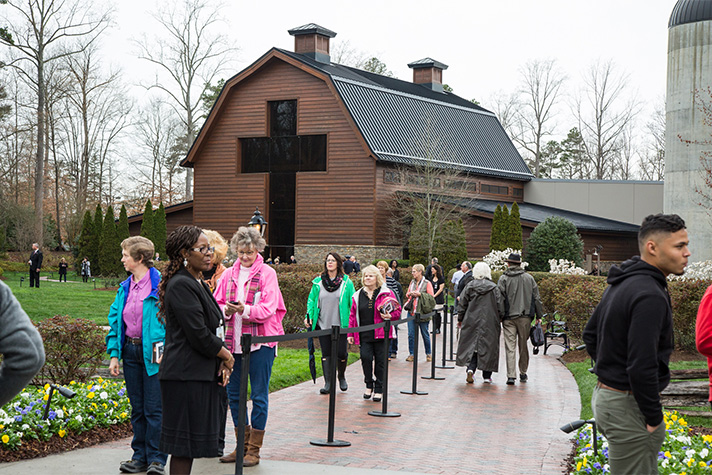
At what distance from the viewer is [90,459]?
7.20 meters

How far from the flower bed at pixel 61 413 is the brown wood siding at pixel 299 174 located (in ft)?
96.4

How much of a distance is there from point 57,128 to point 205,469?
57.4m

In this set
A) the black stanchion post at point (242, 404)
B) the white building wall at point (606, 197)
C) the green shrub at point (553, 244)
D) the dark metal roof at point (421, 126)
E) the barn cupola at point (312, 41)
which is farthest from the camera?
the barn cupola at point (312, 41)

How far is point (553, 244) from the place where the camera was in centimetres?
3622

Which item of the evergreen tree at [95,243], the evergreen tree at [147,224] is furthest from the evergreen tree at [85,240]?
the evergreen tree at [147,224]

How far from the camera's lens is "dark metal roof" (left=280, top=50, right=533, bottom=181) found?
127 ft

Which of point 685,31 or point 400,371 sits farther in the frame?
point 685,31

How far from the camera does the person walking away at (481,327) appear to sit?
1262 centimetres

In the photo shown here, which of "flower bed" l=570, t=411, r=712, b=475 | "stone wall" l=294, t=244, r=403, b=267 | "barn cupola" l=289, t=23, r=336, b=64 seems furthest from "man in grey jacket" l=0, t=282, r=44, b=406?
"barn cupola" l=289, t=23, r=336, b=64

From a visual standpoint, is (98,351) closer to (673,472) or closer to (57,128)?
(673,472)

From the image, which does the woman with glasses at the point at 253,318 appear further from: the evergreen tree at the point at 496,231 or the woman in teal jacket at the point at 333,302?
the evergreen tree at the point at 496,231

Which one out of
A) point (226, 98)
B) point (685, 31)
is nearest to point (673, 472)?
point (685, 31)

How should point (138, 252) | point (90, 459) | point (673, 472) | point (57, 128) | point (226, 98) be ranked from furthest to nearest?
point (57, 128) → point (226, 98) → point (90, 459) → point (138, 252) → point (673, 472)

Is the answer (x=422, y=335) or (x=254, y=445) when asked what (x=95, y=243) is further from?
(x=254, y=445)
